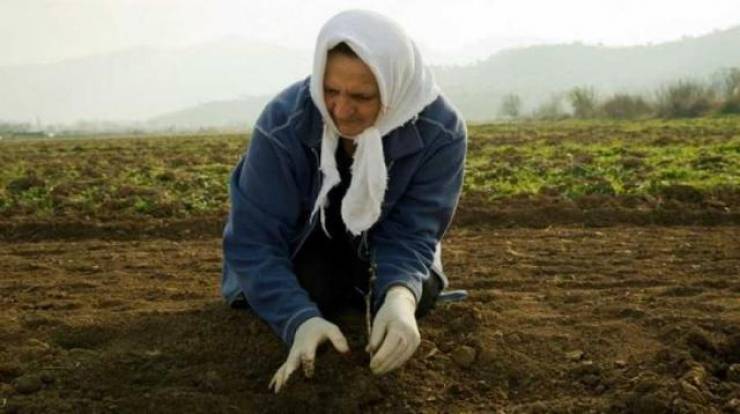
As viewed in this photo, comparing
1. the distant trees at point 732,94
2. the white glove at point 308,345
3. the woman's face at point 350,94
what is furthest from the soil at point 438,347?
the distant trees at point 732,94

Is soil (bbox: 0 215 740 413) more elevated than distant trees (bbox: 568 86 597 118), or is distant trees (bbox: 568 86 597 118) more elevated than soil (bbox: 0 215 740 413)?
soil (bbox: 0 215 740 413)

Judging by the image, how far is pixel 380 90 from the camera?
2.54 metres

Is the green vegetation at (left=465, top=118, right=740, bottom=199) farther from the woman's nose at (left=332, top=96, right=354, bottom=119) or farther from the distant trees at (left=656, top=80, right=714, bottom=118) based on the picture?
the distant trees at (left=656, top=80, right=714, bottom=118)

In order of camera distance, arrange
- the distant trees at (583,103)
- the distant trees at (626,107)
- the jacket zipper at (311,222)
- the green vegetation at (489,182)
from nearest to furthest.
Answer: the jacket zipper at (311,222)
the green vegetation at (489,182)
the distant trees at (626,107)
the distant trees at (583,103)

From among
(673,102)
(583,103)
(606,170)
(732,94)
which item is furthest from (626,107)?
(606,170)

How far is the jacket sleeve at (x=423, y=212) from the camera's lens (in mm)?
2889

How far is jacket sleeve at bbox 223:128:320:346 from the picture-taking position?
2.67 m

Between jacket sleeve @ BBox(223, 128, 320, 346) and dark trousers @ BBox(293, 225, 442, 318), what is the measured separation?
0.20 m

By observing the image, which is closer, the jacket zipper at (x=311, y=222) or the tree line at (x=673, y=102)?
the jacket zipper at (x=311, y=222)

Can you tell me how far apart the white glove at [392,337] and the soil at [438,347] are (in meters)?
0.16

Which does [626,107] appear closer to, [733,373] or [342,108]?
[733,373]

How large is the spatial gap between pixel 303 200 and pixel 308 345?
605 mm

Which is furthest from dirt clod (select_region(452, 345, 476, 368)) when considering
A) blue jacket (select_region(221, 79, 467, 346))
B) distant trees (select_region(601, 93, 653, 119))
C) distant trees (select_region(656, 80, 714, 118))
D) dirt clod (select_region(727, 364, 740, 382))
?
distant trees (select_region(601, 93, 653, 119))

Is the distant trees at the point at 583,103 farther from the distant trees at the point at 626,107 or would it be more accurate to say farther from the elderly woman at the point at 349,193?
the elderly woman at the point at 349,193
